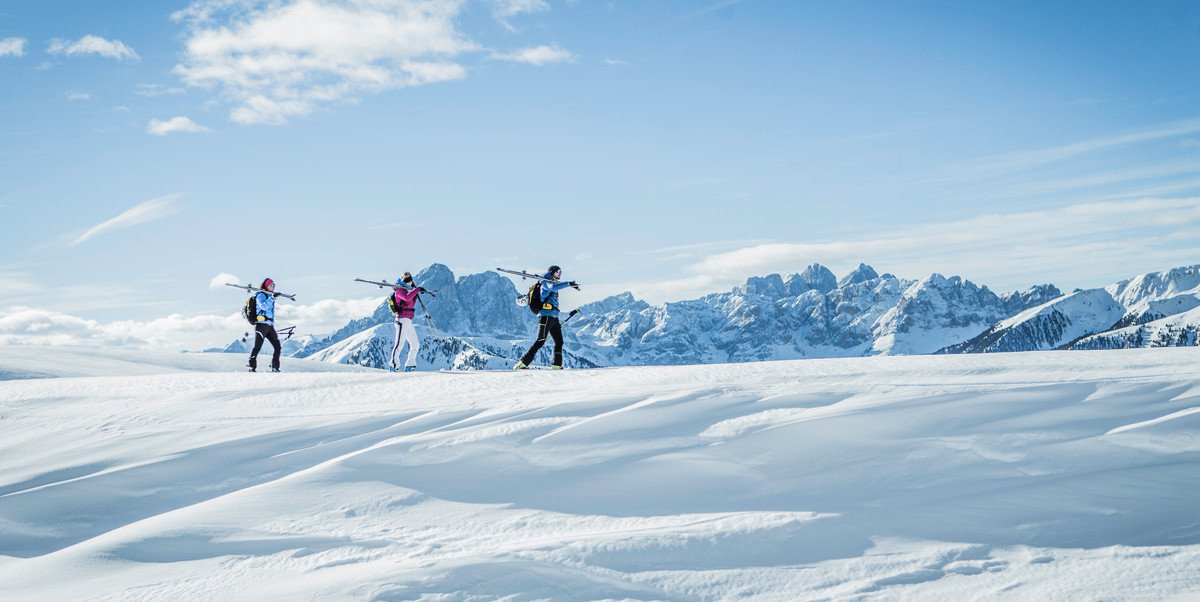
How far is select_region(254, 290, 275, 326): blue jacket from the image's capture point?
19453 millimetres

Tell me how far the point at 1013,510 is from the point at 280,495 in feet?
18.6

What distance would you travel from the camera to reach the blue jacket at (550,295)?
53.8 feet

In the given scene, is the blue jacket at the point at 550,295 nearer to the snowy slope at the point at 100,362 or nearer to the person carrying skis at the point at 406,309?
the person carrying skis at the point at 406,309

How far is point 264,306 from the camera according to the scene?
64.1 feet

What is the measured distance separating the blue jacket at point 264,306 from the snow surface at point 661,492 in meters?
8.78

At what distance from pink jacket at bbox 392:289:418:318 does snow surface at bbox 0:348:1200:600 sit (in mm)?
8451

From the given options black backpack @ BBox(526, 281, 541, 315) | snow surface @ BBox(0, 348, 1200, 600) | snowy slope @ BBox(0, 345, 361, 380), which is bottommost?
snow surface @ BBox(0, 348, 1200, 600)

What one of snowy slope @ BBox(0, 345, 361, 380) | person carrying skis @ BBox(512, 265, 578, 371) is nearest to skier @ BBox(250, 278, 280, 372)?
snowy slope @ BBox(0, 345, 361, 380)

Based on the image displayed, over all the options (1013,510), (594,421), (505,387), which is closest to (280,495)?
(594,421)

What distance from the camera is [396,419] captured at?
31.4 feet

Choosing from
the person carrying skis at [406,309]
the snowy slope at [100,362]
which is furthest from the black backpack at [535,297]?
the snowy slope at [100,362]

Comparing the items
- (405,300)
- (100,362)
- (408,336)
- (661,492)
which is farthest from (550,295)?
(100,362)

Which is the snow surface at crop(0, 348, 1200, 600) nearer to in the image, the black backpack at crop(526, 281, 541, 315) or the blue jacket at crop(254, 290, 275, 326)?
the black backpack at crop(526, 281, 541, 315)

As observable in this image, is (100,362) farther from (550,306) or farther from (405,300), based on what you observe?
(550,306)
